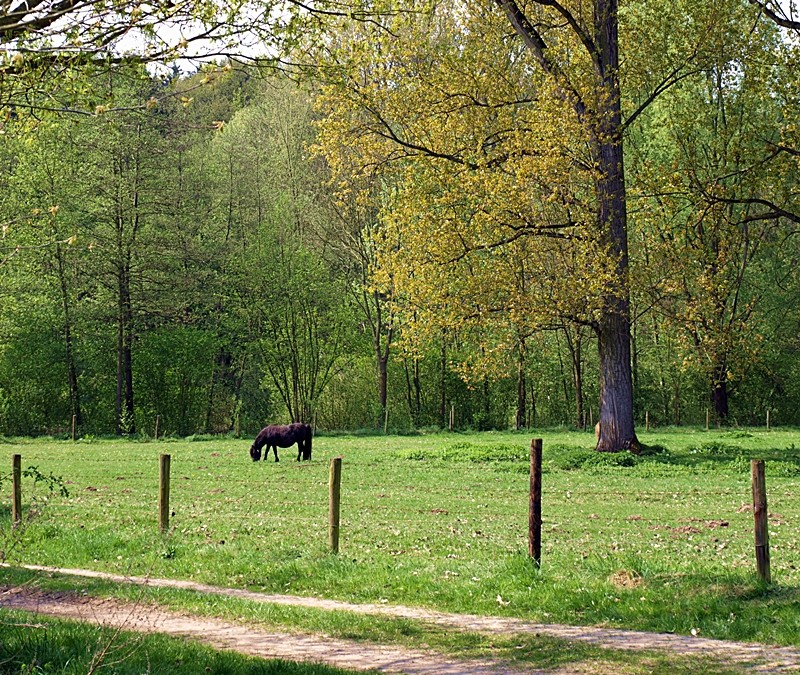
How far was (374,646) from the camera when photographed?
10188 mm

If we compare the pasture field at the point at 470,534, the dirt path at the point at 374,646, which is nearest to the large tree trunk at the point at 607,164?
the pasture field at the point at 470,534

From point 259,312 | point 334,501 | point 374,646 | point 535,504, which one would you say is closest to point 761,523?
point 535,504

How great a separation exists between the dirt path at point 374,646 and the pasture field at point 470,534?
0.41 m

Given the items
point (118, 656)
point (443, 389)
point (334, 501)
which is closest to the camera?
point (118, 656)

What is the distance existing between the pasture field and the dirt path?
16.2 inches

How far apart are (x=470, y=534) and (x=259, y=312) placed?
4491 cm

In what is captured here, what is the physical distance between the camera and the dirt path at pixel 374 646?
30.8 ft

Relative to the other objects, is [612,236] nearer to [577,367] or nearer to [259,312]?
[577,367]

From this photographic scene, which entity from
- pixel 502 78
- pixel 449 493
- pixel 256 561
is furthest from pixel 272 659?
pixel 502 78

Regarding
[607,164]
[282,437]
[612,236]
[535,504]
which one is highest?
[607,164]

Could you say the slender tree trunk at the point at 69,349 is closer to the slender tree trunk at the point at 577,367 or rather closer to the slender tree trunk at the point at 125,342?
the slender tree trunk at the point at 125,342

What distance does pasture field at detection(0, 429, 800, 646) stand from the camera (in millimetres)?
12039

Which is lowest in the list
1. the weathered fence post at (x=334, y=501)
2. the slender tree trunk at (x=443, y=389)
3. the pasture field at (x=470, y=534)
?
the pasture field at (x=470, y=534)

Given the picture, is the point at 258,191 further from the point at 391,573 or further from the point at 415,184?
the point at 391,573
